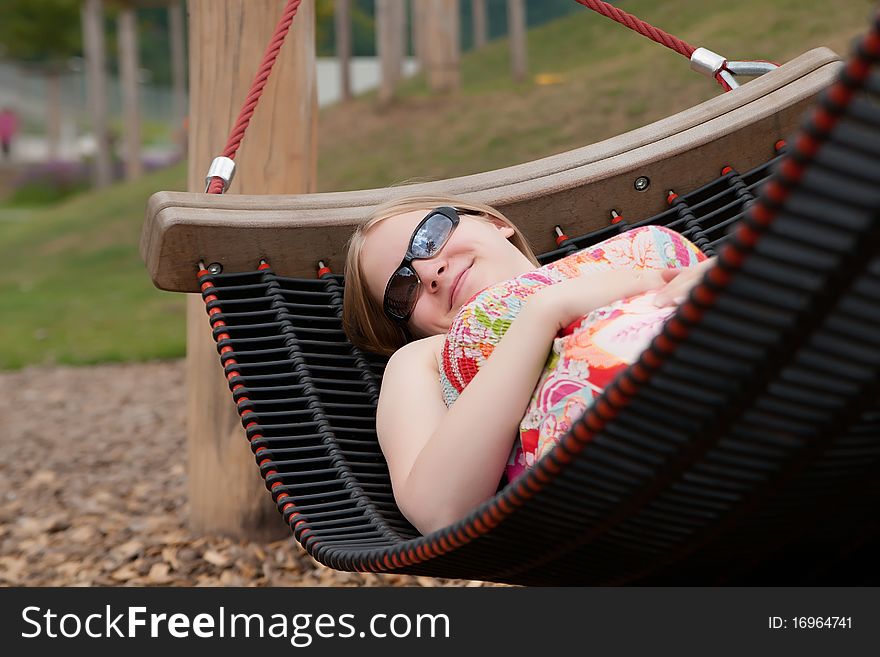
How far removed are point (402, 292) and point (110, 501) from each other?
2161mm

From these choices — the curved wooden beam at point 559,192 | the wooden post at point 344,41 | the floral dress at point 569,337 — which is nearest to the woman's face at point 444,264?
the floral dress at point 569,337

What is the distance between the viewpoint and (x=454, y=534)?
4.39 ft

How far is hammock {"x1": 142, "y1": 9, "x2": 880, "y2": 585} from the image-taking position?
953mm

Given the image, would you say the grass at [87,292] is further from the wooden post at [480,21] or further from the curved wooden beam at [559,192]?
the wooden post at [480,21]

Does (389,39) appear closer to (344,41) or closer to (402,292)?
(344,41)

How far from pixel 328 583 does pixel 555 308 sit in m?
1.51

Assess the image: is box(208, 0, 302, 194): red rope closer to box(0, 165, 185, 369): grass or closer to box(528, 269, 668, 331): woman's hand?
box(528, 269, 668, 331): woman's hand

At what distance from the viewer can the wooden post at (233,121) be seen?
2.65m

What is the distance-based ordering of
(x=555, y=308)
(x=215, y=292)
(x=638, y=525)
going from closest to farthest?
(x=638, y=525), (x=555, y=308), (x=215, y=292)

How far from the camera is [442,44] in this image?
32.7ft

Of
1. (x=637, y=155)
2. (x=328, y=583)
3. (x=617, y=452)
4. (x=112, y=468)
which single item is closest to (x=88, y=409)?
(x=112, y=468)

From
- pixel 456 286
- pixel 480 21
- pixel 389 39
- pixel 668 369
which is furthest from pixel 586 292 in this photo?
pixel 480 21

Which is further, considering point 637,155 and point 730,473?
point 637,155
